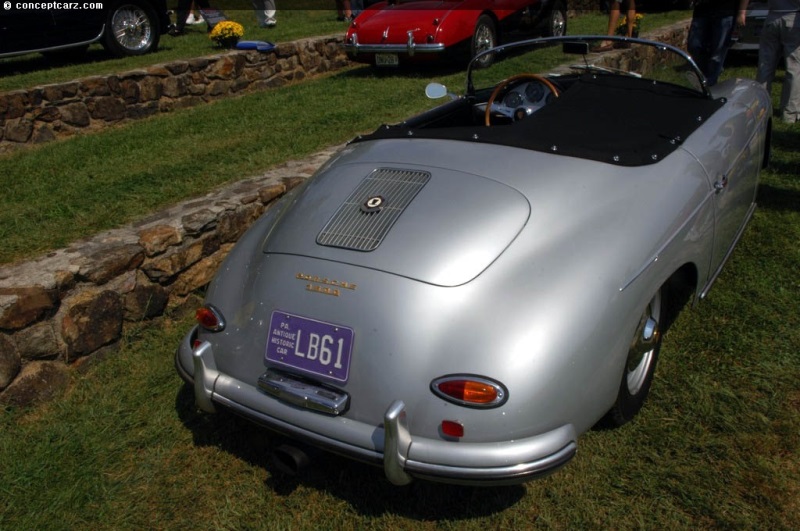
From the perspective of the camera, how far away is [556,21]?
1064cm

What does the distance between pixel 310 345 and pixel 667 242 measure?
1.35m

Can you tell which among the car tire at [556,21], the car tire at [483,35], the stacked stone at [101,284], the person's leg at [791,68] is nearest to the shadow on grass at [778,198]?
the person's leg at [791,68]

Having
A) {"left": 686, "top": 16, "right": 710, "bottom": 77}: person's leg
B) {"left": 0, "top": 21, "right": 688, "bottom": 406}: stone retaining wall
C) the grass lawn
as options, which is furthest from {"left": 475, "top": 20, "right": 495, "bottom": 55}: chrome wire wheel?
the grass lawn

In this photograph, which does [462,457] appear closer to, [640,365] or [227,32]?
[640,365]

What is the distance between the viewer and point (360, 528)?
239cm

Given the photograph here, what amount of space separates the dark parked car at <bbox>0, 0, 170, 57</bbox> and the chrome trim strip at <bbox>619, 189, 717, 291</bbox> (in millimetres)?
7065

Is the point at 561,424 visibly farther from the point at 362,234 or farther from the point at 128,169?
the point at 128,169

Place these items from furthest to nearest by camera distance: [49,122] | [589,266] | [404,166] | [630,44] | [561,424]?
[49,122], [630,44], [404,166], [589,266], [561,424]


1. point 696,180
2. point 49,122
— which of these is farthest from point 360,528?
point 49,122

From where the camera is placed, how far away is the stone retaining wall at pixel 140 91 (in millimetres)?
6059

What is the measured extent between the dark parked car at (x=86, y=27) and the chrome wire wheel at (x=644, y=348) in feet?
23.4

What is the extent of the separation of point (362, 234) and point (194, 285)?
5.59ft

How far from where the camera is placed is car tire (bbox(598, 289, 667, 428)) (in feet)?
8.46

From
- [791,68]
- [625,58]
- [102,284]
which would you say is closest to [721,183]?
[625,58]
